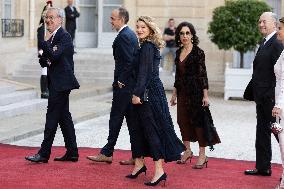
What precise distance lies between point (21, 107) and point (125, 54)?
211 inches

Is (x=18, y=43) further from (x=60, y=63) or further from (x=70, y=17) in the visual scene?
(x=60, y=63)

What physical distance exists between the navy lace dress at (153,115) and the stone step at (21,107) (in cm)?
561

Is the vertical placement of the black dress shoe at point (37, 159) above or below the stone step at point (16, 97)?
below

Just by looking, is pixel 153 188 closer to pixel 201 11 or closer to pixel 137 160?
pixel 137 160

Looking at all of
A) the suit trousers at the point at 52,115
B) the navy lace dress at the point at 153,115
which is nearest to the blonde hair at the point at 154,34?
the navy lace dress at the point at 153,115

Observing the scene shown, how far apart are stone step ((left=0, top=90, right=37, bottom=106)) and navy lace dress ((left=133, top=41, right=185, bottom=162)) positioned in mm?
6303

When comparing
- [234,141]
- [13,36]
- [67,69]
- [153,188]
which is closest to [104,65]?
[13,36]

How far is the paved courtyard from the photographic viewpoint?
37.6 feet

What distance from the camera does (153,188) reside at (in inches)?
335

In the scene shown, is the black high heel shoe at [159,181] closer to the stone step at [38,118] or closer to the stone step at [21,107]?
the stone step at [38,118]

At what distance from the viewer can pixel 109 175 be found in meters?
9.16

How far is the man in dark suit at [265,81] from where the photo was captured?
9.27m

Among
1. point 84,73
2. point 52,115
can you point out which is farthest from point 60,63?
point 84,73

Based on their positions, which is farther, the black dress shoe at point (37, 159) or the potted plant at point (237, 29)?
the potted plant at point (237, 29)
